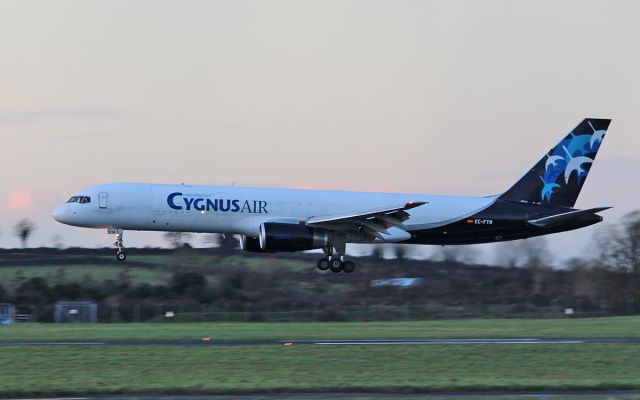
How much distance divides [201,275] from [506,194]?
2784 cm

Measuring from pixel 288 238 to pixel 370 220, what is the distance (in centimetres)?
380

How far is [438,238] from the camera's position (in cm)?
4775

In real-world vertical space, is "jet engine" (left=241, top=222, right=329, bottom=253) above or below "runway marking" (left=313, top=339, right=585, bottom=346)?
above

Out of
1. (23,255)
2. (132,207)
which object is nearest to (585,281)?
(132,207)

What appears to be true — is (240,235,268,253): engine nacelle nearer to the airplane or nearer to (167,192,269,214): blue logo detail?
the airplane

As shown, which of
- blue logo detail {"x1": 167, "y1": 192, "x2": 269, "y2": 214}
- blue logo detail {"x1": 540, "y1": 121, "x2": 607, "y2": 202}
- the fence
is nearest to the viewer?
blue logo detail {"x1": 167, "y1": 192, "x2": 269, "y2": 214}

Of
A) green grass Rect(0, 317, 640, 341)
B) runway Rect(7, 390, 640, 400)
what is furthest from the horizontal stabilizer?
runway Rect(7, 390, 640, 400)

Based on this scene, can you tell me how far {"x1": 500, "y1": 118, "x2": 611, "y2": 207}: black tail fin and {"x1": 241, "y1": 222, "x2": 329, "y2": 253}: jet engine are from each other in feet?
32.1

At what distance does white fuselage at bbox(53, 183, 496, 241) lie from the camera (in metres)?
44.8

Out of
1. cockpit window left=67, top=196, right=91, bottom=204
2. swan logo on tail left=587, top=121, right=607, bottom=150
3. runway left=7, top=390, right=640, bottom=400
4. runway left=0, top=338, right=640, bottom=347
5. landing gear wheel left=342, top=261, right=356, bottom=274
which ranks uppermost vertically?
swan logo on tail left=587, top=121, right=607, bottom=150

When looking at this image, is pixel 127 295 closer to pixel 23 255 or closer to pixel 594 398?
pixel 23 255

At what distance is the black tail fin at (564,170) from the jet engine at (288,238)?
9.78 meters

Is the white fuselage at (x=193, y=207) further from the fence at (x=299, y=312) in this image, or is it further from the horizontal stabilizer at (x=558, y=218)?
the fence at (x=299, y=312)

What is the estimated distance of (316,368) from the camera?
27.1 metres
